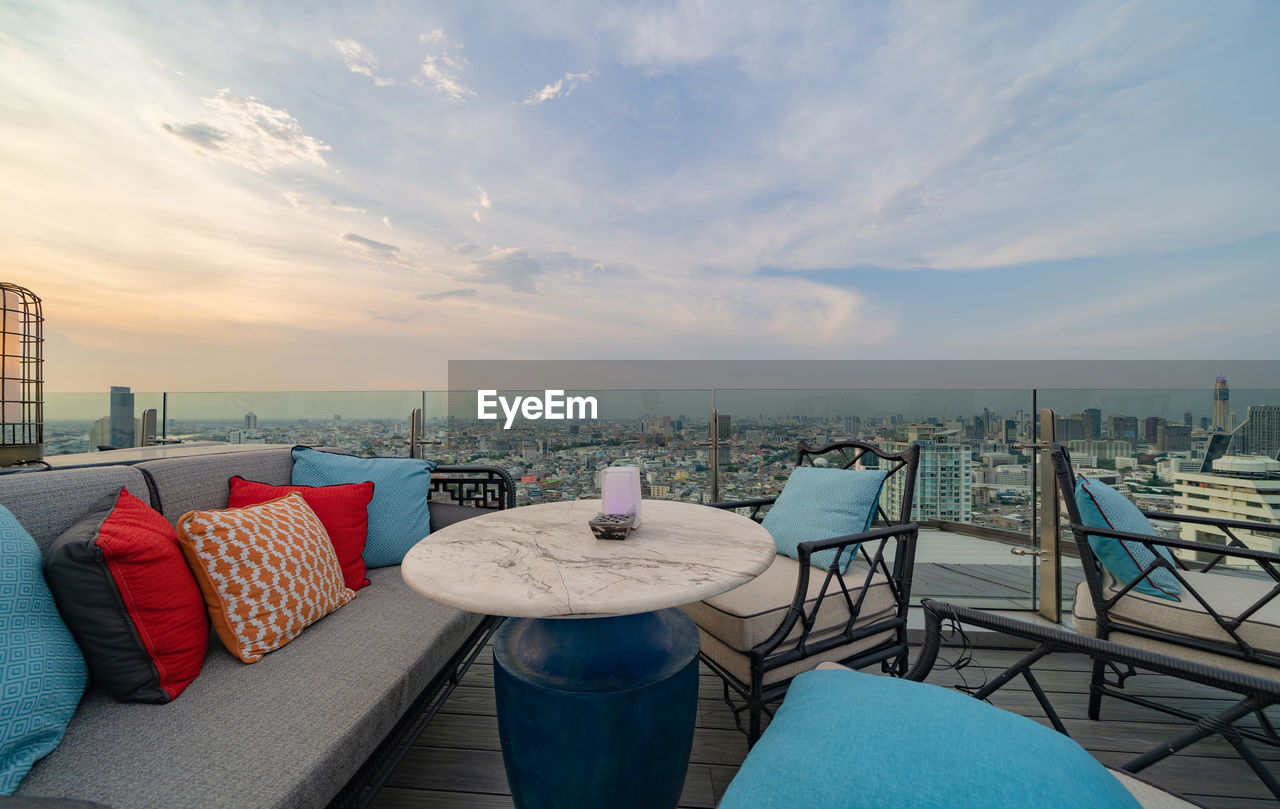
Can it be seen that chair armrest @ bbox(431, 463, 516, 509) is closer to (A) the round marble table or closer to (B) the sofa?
(B) the sofa

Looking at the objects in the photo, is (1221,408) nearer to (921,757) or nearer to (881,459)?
(881,459)

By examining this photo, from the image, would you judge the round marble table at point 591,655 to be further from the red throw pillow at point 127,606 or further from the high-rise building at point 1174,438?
the high-rise building at point 1174,438

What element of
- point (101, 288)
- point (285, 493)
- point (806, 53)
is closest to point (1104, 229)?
point (806, 53)

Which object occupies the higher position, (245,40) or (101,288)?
(245,40)

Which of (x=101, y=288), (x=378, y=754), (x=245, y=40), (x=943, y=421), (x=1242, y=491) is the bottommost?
(x=378, y=754)

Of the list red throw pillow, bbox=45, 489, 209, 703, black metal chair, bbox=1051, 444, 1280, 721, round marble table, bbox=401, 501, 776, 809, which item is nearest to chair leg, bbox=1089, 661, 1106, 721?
black metal chair, bbox=1051, 444, 1280, 721

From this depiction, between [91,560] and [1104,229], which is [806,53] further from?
[91,560]

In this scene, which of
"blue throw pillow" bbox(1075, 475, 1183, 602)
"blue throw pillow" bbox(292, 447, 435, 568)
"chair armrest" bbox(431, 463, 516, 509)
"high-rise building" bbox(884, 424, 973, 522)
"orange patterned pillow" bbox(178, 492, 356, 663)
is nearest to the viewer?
"orange patterned pillow" bbox(178, 492, 356, 663)
